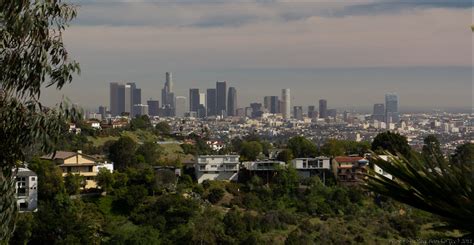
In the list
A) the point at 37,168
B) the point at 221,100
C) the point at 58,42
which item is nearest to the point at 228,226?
the point at 37,168

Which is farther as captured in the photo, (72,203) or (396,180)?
(72,203)

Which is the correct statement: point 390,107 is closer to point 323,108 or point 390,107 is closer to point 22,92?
point 323,108

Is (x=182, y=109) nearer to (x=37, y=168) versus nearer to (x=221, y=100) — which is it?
(x=221, y=100)

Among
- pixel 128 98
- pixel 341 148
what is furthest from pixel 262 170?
pixel 128 98

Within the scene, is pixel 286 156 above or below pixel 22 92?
below

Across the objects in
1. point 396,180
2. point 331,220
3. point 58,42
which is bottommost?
point 331,220

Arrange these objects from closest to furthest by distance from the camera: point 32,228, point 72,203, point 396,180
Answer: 1. point 396,180
2. point 32,228
3. point 72,203

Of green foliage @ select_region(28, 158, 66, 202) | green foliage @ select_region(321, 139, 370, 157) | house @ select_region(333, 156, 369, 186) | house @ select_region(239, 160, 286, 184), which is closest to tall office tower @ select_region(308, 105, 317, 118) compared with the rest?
green foliage @ select_region(321, 139, 370, 157)
